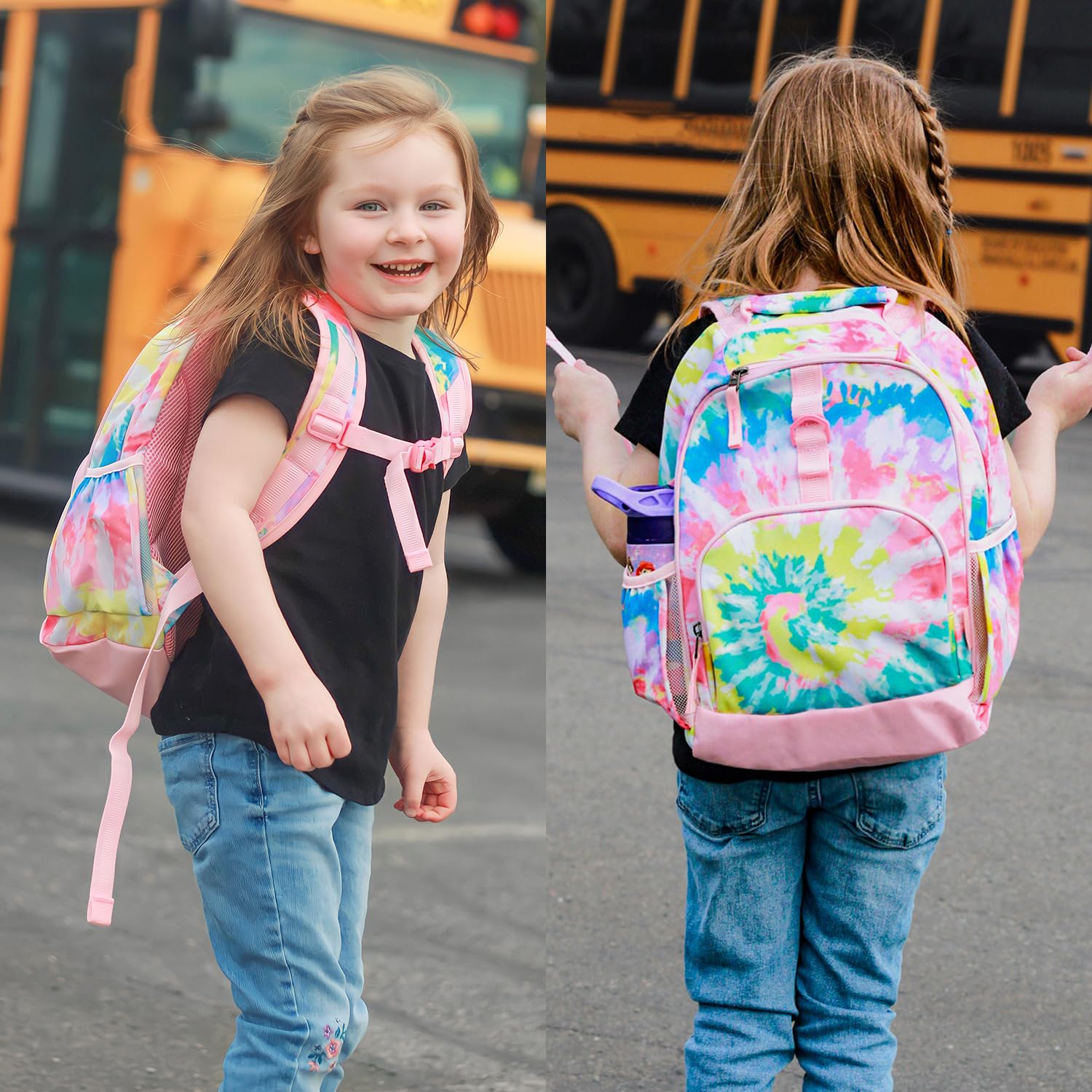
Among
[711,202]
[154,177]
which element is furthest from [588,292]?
[154,177]

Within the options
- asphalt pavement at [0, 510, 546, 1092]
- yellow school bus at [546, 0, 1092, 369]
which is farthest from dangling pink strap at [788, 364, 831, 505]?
yellow school bus at [546, 0, 1092, 369]

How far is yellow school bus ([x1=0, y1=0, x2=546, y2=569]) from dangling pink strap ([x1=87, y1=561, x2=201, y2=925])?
732 cm

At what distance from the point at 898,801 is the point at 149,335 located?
3639mm

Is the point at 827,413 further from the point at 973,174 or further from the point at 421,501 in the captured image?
the point at 973,174

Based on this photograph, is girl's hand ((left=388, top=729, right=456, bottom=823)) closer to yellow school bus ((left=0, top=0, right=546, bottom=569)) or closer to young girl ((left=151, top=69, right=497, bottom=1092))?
young girl ((left=151, top=69, right=497, bottom=1092))

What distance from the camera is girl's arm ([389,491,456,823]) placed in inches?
89.4

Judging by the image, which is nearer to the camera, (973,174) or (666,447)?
(666,447)

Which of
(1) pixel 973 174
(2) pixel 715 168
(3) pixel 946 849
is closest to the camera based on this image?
(3) pixel 946 849

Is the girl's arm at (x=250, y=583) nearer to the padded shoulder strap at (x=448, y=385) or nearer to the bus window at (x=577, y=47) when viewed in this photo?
the padded shoulder strap at (x=448, y=385)

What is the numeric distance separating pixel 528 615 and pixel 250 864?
749cm

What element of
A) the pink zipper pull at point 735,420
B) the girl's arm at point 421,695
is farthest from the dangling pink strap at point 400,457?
the pink zipper pull at point 735,420

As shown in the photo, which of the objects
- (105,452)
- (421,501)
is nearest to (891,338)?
(421,501)

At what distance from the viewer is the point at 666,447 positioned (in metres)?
2.29

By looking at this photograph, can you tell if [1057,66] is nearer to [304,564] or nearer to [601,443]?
[601,443]
